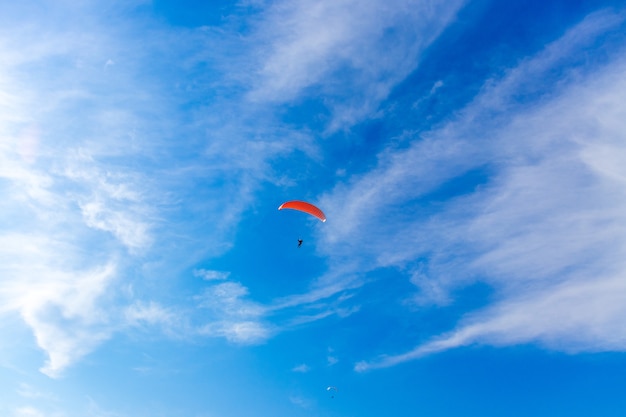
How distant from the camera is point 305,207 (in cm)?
6994

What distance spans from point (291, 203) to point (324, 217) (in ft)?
19.5

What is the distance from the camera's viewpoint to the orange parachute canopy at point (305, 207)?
2714 inches

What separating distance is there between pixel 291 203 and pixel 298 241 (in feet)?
24.2

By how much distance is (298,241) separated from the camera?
7356 centimetres

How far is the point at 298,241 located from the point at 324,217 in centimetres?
617

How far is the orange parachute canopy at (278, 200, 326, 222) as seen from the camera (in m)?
68.9

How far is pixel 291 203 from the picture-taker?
6969 cm

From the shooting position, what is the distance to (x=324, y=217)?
7150 cm
